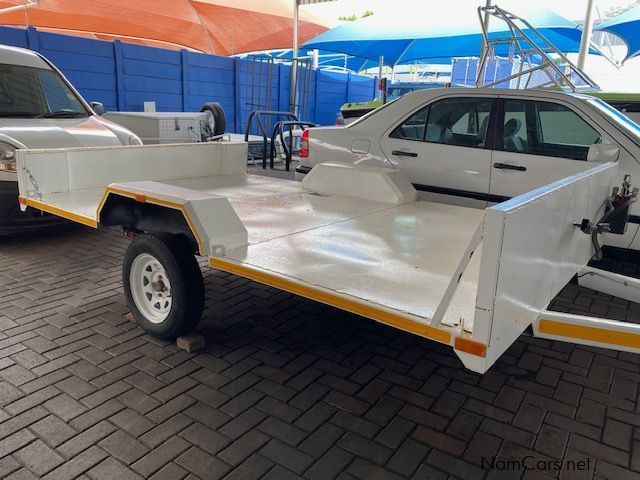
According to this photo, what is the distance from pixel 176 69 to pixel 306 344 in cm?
1118

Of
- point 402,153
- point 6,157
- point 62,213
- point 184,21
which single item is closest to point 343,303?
point 62,213

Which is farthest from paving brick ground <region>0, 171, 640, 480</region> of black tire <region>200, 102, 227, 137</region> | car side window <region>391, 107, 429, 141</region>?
black tire <region>200, 102, 227, 137</region>

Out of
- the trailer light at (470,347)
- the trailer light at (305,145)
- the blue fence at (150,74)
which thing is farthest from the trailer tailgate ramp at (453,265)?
the blue fence at (150,74)

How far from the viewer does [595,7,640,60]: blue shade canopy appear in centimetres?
1476

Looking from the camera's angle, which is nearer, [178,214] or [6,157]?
[178,214]

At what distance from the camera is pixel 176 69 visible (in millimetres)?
12922

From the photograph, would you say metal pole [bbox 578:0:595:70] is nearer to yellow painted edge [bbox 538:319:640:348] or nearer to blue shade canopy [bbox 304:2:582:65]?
blue shade canopy [bbox 304:2:582:65]

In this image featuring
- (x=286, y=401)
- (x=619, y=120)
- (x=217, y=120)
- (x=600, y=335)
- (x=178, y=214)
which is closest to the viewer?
(x=600, y=335)

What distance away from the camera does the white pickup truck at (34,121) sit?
5.03 m

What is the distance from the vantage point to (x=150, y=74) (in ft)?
40.4

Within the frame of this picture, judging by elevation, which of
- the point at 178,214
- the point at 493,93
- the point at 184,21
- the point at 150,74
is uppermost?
the point at 184,21

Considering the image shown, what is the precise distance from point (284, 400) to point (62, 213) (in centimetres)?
220

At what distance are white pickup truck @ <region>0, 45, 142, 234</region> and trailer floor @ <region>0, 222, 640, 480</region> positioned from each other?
1.27 meters

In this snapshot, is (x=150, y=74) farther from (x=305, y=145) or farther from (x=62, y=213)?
(x=62, y=213)
